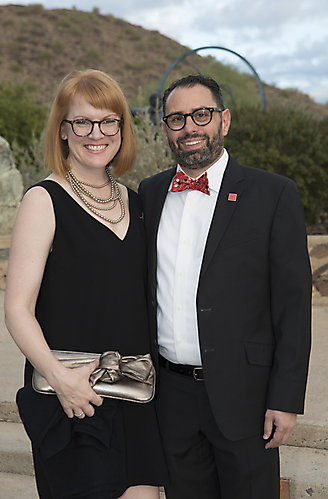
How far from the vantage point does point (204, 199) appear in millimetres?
2066

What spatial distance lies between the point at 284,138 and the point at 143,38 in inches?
1922

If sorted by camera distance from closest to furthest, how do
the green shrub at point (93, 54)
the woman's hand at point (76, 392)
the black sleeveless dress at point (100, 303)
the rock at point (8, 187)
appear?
1. the woman's hand at point (76, 392)
2. the black sleeveless dress at point (100, 303)
3. the rock at point (8, 187)
4. the green shrub at point (93, 54)

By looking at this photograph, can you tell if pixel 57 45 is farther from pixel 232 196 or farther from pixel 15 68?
pixel 232 196

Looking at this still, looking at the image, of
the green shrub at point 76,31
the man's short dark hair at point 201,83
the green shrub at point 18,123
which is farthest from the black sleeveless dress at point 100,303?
the green shrub at point 76,31

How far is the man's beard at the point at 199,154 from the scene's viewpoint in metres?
2.07

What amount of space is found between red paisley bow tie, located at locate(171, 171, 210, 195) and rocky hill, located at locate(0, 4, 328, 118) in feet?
118

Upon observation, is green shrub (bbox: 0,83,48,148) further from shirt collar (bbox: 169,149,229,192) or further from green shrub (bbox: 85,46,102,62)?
green shrub (bbox: 85,46,102,62)

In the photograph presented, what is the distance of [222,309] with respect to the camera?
1907mm

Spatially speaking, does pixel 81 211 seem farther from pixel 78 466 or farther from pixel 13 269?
pixel 78 466

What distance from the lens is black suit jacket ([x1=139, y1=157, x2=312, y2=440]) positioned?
6.18 feet

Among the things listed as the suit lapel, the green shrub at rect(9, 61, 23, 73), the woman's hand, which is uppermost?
the green shrub at rect(9, 61, 23, 73)

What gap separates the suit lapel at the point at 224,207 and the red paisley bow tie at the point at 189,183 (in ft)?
0.26

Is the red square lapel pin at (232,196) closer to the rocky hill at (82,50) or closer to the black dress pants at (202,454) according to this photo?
the black dress pants at (202,454)

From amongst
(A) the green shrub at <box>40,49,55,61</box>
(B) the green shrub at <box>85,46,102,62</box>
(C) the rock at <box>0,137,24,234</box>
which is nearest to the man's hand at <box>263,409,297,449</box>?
(C) the rock at <box>0,137,24,234</box>
